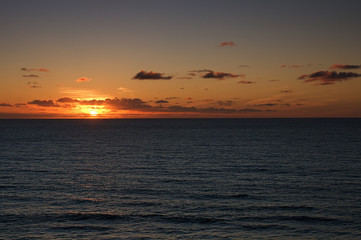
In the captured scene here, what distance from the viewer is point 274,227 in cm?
2727

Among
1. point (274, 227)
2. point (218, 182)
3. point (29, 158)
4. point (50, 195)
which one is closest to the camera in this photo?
point (274, 227)

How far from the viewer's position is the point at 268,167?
5656 centimetres

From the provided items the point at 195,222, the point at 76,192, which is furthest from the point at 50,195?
the point at 195,222

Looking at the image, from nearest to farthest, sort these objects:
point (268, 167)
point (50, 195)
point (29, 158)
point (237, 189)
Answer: point (50, 195) → point (237, 189) → point (268, 167) → point (29, 158)

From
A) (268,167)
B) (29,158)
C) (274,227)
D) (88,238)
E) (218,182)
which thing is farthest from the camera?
(29,158)

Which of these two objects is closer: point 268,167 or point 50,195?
point 50,195

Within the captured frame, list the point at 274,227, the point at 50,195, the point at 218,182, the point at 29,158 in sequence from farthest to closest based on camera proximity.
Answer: the point at 29,158, the point at 218,182, the point at 50,195, the point at 274,227

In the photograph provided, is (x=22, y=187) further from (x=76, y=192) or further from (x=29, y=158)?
(x=29, y=158)

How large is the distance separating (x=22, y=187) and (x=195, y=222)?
23168 mm

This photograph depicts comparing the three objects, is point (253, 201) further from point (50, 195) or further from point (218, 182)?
point (50, 195)

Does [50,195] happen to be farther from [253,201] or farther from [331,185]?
[331,185]

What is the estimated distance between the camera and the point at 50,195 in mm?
37344

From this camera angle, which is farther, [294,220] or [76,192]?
[76,192]

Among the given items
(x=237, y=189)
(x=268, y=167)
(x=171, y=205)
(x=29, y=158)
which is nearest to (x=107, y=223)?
(x=171, y=205)
